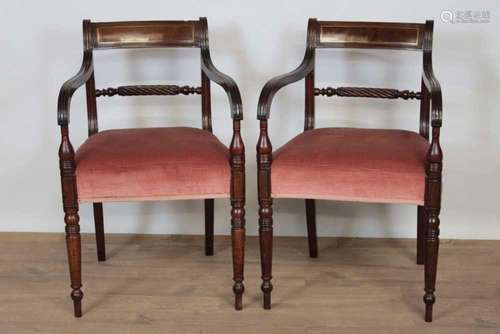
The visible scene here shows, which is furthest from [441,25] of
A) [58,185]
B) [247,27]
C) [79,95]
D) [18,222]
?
[18,222]

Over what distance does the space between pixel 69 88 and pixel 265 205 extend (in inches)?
27.4

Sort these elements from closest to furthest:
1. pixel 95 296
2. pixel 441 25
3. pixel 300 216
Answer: pixel 95 296 < pixel 441 25 < pixel 300 216

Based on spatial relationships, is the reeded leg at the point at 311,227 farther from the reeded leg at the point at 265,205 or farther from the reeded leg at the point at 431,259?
the reeded leg at the point at 431,259

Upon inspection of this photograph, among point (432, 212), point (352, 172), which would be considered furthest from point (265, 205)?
point (432, 212)

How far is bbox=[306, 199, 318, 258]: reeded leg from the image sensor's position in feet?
9.89

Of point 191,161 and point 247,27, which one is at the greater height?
point 247,27

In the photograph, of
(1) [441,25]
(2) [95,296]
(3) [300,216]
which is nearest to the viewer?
(2) [95,296]

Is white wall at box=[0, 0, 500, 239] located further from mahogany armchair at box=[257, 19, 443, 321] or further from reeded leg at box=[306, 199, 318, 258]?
mahogany armchair at box=[257, 19, 443, 321]

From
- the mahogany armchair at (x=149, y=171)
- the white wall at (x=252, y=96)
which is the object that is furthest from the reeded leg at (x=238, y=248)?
the white wall at (x=252, y=96)

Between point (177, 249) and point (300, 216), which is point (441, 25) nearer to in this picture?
point (300, 216)

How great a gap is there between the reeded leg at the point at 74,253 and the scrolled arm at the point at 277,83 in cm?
64

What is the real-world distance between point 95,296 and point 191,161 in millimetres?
604

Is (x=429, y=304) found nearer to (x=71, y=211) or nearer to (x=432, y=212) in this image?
(x=432, y=212)

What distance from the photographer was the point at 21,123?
10.7 ft
